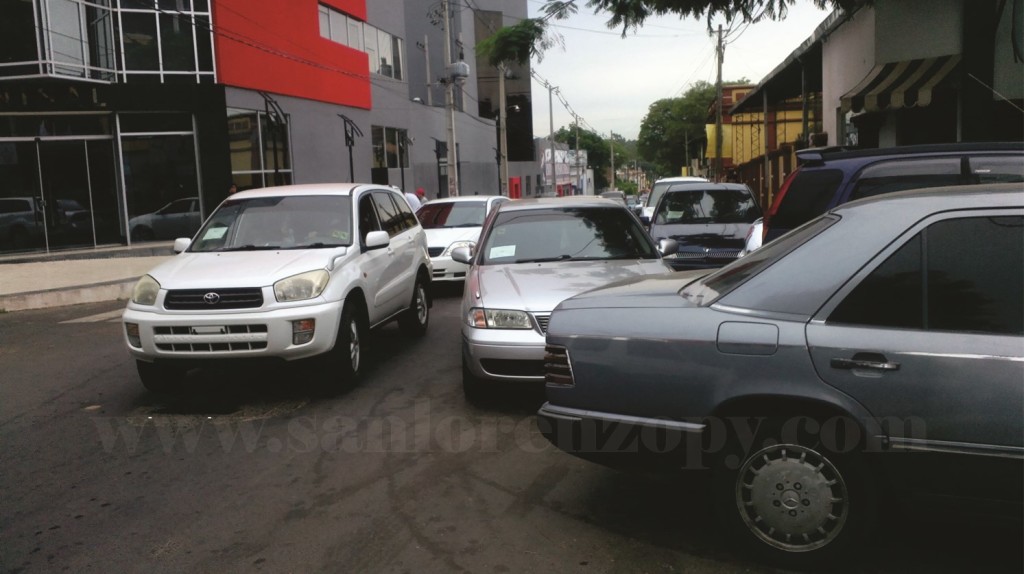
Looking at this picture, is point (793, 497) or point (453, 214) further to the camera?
point (453, 214)

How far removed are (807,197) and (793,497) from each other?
3737 mm

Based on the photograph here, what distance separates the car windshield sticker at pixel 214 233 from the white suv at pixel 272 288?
0.04 feet

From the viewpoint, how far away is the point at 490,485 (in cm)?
500

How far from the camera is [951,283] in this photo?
3498 mm

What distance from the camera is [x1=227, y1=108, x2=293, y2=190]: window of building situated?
2420 cm

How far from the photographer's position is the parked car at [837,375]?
341 centimetres

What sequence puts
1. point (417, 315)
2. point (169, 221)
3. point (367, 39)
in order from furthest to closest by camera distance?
point (367, 39) → point (169, 221) → point (417, 315)

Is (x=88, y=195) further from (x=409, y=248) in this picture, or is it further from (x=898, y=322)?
(x=898, y=322)

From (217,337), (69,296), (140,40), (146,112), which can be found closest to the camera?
(217,337)

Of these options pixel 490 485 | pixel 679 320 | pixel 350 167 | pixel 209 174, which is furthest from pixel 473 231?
pixel 350 167

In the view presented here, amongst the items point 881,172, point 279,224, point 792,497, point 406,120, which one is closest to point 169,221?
point 406,120

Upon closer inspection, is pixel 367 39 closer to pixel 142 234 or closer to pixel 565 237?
pixel 142 234

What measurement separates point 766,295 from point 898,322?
1.79 feet

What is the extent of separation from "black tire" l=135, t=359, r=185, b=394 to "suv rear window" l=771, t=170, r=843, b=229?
5187mm
